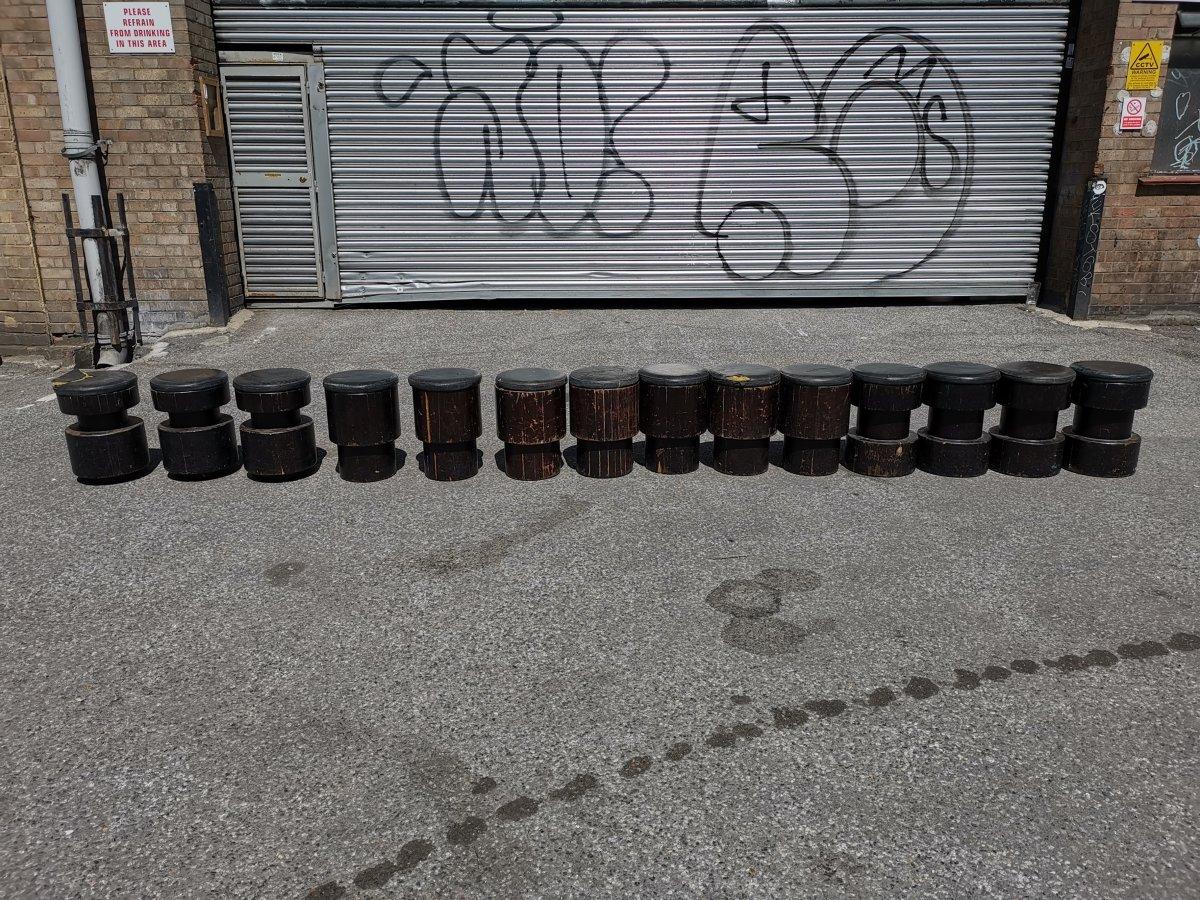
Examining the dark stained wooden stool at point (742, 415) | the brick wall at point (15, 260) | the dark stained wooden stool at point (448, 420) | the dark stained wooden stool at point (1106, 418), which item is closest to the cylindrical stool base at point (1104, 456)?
the dark stained wooden stool at point (1106, 418)

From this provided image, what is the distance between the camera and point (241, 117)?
32.0ft

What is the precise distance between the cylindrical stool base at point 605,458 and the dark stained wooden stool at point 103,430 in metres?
2.99

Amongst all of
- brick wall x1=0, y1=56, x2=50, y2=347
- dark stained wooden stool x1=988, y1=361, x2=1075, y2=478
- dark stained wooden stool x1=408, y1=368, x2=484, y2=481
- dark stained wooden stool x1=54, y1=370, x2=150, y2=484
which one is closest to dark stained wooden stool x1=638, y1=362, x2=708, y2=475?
dark stained wooden stool x1=408, y1=368, x2=484, y2=481

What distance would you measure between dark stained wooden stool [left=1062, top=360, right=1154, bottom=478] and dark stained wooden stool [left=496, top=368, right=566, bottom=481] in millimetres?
3455

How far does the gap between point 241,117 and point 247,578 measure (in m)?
7.14

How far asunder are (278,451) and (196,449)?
562 millimetres

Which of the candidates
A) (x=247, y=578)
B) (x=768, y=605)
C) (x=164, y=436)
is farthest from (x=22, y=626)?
(x=768, y=605)

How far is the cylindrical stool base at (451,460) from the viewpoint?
5.88 meters

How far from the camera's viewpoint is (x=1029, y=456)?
5.85m

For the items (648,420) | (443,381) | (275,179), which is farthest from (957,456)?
(275,179)

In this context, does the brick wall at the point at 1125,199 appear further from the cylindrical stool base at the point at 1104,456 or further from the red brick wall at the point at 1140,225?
the cylindrical stool base at the point at 1104,456

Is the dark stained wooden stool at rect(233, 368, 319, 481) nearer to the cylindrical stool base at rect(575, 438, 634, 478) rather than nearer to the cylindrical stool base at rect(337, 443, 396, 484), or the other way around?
the cylindrical stool base at rect(337, 443, 396, 484)

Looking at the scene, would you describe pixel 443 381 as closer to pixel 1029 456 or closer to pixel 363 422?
pixel 363 422

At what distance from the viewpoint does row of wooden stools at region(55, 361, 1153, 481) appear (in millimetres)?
5703
